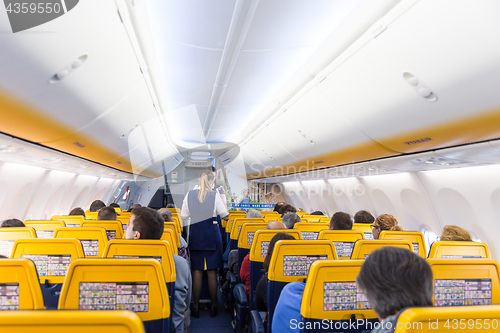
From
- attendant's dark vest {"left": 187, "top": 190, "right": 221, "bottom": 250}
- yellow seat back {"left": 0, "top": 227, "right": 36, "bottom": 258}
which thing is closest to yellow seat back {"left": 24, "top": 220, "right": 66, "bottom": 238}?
yellow seat back {"left": 0, "top": 227, "right": 36, "bottom": 258}

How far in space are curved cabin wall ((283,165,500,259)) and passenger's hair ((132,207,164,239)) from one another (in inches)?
200

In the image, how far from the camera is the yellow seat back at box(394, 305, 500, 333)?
115 cm

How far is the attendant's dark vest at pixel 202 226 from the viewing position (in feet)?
16.6

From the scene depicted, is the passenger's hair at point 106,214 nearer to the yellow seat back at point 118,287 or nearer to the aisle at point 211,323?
the aisle at point 211,323

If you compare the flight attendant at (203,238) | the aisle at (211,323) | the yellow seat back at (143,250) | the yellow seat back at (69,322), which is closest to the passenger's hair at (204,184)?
the flight attendant at (203,238)

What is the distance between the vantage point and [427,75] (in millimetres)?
2941

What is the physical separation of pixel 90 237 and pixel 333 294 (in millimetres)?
2825

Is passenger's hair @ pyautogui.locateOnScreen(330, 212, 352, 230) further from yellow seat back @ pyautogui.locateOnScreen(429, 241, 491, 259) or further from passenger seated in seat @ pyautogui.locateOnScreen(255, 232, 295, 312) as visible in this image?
passenger seated in seat @ pyautogui.locateOnScreen(255, 232, 295, 312)

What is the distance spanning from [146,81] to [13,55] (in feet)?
7.80

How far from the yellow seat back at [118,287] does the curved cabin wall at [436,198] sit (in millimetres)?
5400

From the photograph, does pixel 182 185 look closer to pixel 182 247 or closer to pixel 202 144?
pixel 202 144

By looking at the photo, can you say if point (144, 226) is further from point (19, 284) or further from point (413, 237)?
point (413, 237)

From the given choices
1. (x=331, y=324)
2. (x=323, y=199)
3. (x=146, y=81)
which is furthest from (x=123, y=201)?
(x=331, y=324)

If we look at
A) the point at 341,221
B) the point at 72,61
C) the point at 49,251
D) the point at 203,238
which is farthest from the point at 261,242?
the point at 72,61
